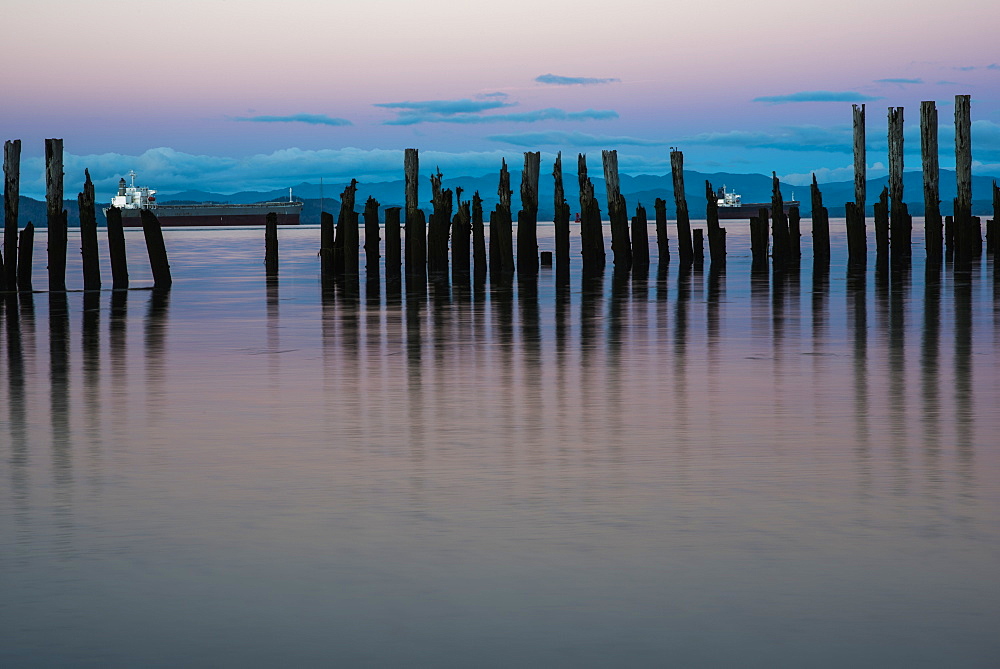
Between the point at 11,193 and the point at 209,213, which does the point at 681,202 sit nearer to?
the point at 11,193

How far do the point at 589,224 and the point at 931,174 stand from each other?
20.8 feet

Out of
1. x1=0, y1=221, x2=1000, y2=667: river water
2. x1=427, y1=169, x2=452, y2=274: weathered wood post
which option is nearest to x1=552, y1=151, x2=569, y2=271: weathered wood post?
x1=427, y1=169, x2=452, y2=274: weathered wood post

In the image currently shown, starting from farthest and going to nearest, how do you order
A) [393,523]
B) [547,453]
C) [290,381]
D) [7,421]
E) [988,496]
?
[290,381]
[7,421]
[547,453]
[988,496]
[393,523]

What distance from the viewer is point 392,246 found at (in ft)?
76.3

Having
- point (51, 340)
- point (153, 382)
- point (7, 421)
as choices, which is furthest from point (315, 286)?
point (7, 421)

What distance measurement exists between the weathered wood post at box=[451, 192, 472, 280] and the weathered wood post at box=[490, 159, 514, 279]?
490 millimetres

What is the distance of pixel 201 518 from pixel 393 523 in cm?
68

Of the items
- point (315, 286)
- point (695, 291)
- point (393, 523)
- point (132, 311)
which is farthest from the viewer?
point (315, 286)

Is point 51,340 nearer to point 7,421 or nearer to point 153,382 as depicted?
point 153,382

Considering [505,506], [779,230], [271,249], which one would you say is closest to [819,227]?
[779,230]

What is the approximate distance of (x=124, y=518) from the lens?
15.7ft

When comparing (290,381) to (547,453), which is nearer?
(547,453)

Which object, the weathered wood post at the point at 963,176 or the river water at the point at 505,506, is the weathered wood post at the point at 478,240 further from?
the river water at the point at 505,506

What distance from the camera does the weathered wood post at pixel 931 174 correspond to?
24375mm
